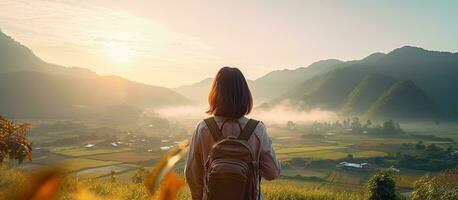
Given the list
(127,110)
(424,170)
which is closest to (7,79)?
(127,110)

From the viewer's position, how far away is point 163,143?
105750 millimetres

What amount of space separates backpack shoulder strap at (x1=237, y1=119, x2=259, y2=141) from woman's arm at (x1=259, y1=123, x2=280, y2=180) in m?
0.05

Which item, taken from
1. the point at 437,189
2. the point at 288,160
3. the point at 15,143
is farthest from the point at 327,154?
the point at 15,143

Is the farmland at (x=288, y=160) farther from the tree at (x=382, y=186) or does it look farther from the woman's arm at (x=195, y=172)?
the woman's arm at (x=195, y=172)

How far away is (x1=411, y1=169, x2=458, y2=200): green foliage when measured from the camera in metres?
11.4

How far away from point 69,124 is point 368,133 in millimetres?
98829

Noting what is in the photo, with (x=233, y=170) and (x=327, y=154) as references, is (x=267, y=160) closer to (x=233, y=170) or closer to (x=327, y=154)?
(x=233, y=170)

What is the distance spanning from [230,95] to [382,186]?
14.6 meters

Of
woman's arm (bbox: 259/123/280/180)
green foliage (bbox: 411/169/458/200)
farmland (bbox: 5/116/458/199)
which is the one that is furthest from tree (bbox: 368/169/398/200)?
farmland (bbox: 5/116/458/199)

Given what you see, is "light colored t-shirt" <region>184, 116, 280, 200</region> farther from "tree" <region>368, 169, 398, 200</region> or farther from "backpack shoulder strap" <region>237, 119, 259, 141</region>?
"tree" <region>368, 169, 398, 200</region>

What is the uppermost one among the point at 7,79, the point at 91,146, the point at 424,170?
the point at 7,79

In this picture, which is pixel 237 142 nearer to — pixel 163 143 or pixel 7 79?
pixel 163 143

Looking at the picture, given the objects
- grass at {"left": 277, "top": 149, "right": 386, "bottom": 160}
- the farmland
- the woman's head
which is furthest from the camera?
grass at {"left": 277, "top": 149, "right": 386, "bottom": 160}

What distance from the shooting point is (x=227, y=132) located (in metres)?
2.90
